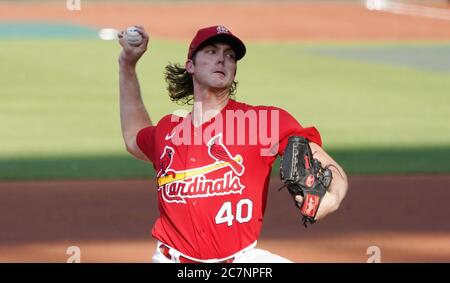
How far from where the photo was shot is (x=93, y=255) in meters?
9.38

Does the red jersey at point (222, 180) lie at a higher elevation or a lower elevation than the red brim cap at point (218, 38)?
lower

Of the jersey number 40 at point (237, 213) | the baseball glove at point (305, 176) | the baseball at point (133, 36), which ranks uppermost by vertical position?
the baseball at point (133, 36)

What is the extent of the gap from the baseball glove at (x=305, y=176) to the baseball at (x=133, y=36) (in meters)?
1.28

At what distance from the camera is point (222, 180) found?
536 cm

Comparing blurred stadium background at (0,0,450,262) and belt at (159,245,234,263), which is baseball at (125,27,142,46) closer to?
belt at (159,245,234,263)

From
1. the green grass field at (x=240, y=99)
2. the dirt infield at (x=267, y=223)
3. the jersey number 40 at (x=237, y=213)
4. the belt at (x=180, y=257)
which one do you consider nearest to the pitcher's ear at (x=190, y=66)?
the jersey number 40 at (x=237, y=213)

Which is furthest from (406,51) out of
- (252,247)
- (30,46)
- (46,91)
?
(252,247)

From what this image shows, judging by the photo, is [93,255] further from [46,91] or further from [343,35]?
[343,35]

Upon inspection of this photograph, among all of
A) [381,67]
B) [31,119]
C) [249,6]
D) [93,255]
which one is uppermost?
[249,6]

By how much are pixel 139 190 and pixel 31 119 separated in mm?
6682

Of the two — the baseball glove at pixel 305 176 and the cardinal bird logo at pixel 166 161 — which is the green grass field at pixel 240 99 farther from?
the baseball glove at pixel 305 176

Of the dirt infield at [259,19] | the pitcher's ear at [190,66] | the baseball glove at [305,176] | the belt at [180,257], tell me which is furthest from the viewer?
the dirt infield at [259,19]

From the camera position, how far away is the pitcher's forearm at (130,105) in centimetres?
603
